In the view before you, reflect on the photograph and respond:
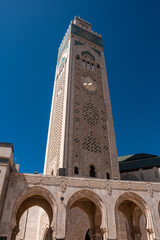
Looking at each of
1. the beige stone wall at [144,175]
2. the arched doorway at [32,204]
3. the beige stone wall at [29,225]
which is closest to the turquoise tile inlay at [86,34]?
the beige stone wall at [144,175]

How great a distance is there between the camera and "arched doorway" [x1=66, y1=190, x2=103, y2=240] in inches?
427

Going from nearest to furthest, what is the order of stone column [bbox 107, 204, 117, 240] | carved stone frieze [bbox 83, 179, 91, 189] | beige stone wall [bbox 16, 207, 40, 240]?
stone column [bbox 107, 204, 117, 240] < carved stone frieze [bbox 83, 179, 91, 189] < beige stone wall [bbox 16, 207, 40, 240]

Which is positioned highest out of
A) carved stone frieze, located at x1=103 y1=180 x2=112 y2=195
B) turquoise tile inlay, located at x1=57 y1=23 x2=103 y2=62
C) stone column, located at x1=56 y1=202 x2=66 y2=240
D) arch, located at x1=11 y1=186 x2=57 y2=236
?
turquoise tile inlay, located at x1=57 y1=23 x2=103 y2=62

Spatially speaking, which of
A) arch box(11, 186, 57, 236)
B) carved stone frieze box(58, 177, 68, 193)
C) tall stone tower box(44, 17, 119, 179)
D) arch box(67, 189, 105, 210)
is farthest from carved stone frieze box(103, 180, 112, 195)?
tall stone tower box(44, 17, 119, 179)

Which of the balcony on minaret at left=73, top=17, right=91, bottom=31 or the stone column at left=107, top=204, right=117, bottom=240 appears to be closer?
the stone column at left=107, top=204, right=117, bottom=240

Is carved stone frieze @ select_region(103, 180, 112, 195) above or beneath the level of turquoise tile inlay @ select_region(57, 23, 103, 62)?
beneath

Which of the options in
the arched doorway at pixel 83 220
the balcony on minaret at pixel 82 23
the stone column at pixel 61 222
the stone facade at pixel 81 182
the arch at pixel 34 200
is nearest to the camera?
the stone column at pixel 61 222

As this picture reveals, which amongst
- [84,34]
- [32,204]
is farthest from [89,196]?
[84,34]

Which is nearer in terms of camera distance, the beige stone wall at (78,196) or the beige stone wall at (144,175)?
the beige stone wall at (78,196)

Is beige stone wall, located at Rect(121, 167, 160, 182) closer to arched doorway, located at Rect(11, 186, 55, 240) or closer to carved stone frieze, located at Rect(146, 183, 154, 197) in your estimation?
carved stone frieze, located at Rect(146, 183, 154, 197)

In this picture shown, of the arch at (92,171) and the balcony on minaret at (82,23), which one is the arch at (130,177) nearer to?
the arch at (92,171)

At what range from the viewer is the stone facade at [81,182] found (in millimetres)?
8867

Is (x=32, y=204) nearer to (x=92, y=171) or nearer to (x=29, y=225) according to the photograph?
(x=92, y=171)

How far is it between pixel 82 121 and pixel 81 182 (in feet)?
20.0
